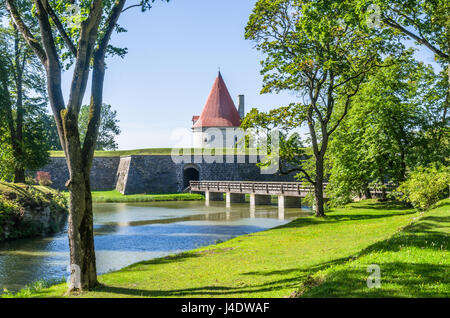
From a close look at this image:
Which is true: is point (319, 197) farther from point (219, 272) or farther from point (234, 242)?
point (219, 272)

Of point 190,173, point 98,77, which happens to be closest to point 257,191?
point 190,173

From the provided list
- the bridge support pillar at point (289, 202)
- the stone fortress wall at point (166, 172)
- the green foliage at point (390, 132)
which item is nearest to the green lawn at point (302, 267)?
the green foliage at point (390, 132)

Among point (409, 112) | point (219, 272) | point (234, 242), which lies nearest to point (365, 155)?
point (409, 112)

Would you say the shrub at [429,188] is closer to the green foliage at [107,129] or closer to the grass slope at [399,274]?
the grass slope at [399,274]

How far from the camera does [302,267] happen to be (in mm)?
8219

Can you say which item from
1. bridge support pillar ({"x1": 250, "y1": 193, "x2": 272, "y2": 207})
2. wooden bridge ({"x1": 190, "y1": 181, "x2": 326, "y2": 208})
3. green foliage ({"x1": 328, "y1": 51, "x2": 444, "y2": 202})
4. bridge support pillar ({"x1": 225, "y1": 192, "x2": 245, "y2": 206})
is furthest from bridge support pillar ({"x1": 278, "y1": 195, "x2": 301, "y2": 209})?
green foliage ({"x1": 328, "y1": 51, "x2": 444, "y2": 202})

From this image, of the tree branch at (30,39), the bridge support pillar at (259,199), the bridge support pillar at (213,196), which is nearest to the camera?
the tree branch at (30,39)

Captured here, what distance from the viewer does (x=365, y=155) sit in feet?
65.9

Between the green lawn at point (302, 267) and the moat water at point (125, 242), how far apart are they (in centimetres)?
221

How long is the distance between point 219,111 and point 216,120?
1.47m

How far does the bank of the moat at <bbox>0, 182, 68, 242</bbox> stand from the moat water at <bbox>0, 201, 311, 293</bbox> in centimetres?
66

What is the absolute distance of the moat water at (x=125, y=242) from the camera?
11406mm

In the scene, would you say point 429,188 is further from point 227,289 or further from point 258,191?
point 258,191
